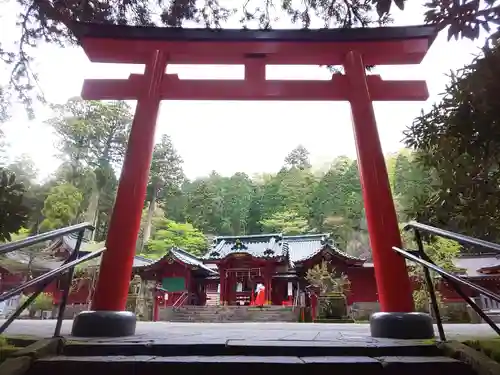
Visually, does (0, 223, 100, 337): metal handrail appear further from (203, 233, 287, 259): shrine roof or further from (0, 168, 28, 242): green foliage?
(203, 233, 287, 259): shrine roof

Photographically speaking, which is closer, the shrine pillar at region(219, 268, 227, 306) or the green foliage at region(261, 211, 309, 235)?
the shrine pillar at region(219, 268, 227, 306)

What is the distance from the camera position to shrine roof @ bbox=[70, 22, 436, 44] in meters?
4.34

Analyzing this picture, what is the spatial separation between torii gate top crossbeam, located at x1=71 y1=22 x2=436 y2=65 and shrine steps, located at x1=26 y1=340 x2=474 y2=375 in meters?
3.45

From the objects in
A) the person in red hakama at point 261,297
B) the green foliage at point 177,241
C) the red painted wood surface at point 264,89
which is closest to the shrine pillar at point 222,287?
the person in red hakama at point 261,297

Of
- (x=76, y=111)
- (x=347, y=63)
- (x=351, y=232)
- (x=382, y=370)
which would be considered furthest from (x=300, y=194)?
(x=382, y=370)

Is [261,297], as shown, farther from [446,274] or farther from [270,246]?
[446,274]

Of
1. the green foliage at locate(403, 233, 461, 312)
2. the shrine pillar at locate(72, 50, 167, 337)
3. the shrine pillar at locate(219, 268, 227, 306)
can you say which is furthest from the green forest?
the shrine pillar at locate(219, 268, 227, 306)

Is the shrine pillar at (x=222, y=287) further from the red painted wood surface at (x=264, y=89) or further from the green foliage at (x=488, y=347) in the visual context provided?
the green foliage at (x=488, y=347)

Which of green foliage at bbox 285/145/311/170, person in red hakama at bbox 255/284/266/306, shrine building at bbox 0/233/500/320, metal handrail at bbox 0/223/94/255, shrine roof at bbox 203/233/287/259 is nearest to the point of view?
metal handrail at bbox 0/223/94/255

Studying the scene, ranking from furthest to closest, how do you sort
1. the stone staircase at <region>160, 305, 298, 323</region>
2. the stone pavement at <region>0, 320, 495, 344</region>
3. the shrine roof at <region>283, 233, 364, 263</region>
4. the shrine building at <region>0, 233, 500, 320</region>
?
the shrine roof at <region>283, 233, 364, 263</region> < the shrine building at <region>0, 233, 500, 320</region> < the stone staircase at <region>160, 305, 298, 323</region> < the stone pavement at <region>0, 320, 495, 344</region>

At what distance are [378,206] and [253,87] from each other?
7.37ft

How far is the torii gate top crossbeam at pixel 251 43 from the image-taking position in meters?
4.35

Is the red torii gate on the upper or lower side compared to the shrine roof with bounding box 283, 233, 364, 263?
lower

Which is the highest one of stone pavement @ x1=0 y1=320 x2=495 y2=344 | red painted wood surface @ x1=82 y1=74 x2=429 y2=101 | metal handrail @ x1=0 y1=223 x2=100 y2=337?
red painted wood surface @ x1=82 y1=74 x2=429 y2=101
